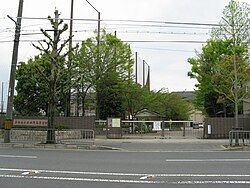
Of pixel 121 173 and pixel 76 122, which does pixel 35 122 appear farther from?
pixel 121 173

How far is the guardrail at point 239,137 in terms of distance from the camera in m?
20.2

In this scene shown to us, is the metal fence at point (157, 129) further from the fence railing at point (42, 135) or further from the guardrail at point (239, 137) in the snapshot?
the guardrail at point (239, 137)

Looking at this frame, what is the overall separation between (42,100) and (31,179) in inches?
1028

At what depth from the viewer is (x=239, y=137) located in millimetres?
21469

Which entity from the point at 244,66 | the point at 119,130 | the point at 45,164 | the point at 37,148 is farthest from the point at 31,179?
the point at 244,66

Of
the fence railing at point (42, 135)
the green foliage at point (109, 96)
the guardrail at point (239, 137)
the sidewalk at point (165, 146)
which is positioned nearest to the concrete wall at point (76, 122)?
the fence railing at point (42, 135)

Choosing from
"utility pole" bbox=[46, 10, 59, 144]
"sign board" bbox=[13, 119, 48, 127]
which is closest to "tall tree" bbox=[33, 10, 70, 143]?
"utility pole" bbox=[46, 10, 59, 144]

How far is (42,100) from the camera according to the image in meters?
34.8

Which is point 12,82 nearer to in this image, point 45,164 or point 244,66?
point 45,164

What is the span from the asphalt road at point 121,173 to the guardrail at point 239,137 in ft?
22.7

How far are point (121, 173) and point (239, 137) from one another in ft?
42.5

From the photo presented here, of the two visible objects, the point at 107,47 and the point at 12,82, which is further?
the point at 107,47

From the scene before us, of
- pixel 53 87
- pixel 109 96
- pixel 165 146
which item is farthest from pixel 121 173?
pixel 109 96

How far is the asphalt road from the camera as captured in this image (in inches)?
346
